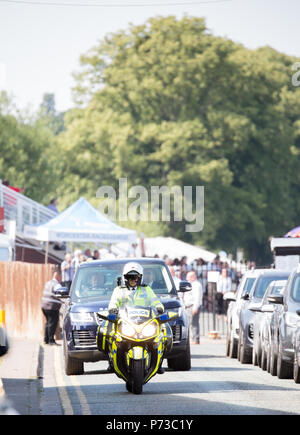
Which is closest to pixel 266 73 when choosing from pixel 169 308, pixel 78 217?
pixel 78 217

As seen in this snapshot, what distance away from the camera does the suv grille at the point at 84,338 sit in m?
18.7

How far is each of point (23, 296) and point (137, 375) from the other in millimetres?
17491

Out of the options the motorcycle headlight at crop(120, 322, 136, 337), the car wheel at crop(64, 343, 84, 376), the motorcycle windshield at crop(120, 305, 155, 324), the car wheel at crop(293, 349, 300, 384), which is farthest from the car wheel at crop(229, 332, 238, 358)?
the motorcycle headlight at crop(120, 322, 136, 337)

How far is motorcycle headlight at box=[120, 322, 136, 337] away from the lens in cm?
1556

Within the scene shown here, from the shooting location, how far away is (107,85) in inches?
2581

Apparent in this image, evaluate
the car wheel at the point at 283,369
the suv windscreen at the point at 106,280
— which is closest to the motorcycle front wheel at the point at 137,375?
the car wheel at the point at 283,369

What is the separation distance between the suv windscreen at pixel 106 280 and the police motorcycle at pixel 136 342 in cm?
369

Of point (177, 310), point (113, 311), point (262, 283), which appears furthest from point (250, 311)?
point (113, 311)

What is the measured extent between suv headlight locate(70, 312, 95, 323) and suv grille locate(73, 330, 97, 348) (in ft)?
0.55

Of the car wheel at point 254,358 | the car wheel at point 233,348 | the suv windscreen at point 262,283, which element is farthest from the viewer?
the car wheel at point 233,348

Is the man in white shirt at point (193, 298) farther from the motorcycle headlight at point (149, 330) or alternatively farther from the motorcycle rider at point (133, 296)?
the motorcycle headlight at point (149, 330)
